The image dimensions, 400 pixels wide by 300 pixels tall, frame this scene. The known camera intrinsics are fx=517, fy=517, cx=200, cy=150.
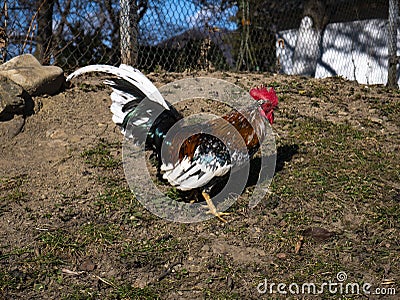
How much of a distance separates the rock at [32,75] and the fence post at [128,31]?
818 mm

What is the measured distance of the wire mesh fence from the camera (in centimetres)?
581

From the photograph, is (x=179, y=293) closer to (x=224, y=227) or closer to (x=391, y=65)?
(x=224, y=227)

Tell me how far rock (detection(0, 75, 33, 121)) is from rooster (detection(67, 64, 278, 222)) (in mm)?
1332

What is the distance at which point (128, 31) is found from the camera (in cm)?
569

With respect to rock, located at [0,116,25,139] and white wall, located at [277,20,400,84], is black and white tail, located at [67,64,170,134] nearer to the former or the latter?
rock, located at [0,116,25,139]

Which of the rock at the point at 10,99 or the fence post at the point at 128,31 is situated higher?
the fence post at the point at 128,31

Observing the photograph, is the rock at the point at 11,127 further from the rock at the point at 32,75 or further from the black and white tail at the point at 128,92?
the black and white tail at the point at 128,92

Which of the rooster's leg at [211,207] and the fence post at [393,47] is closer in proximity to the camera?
the rooster's leg at [211,207]

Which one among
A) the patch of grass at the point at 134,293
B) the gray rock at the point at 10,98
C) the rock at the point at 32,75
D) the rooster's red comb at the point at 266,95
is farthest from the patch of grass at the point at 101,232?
the rock at the point at 32,75

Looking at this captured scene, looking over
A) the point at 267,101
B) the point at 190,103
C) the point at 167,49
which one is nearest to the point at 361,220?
the point at 267,101

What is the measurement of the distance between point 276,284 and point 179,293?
0.57 metres

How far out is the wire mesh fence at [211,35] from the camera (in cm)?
581

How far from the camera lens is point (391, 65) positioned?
7.64 metres

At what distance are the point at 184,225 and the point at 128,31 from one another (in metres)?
2.81
